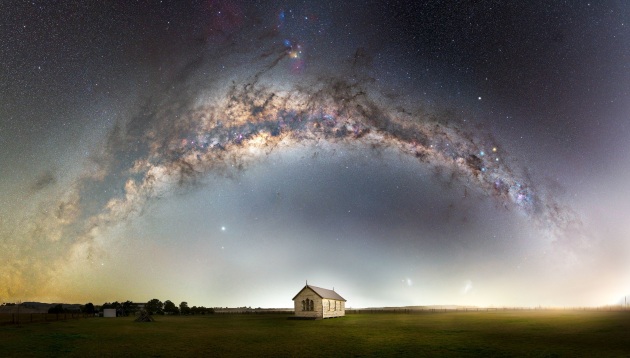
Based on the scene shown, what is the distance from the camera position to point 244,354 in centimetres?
2475

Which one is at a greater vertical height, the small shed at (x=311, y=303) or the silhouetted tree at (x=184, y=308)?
the small shed at (x=311, y=303)

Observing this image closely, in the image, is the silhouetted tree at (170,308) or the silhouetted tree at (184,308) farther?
the silhouetted tree at (184,308)

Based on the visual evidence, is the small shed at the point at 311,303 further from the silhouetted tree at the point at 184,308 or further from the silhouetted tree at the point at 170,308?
the silhouetted tree at the point at 170,308

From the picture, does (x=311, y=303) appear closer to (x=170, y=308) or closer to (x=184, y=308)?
(x=184, y=308)

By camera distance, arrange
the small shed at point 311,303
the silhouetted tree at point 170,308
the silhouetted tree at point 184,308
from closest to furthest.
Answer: the small shed at point 311,303, the silhouetted tree at point 170,308, the silhouetted tree at point 184,308

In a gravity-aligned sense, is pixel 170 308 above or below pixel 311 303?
below

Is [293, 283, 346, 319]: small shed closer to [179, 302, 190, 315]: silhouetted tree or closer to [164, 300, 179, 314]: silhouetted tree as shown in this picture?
[179, 302, 190, 315]: silhouetted tree

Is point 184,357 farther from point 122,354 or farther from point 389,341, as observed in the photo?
point 389,341

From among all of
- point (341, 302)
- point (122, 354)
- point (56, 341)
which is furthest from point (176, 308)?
point (122, 354)

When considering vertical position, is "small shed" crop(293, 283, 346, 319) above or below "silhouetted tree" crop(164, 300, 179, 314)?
above

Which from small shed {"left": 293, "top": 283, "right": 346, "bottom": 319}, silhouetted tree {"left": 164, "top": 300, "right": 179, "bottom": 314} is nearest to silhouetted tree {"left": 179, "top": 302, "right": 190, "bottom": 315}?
silhouetted tree {"left": 164, "top": 300, "right": 179, "bottom": 314}

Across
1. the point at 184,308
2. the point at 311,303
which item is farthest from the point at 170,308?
the point at 311,303

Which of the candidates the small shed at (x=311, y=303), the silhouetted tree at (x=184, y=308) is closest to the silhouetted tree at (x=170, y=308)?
the silhouetted tree at (x=184, y=308)

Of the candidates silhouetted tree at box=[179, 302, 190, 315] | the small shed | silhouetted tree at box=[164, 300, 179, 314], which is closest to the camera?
the small shed
